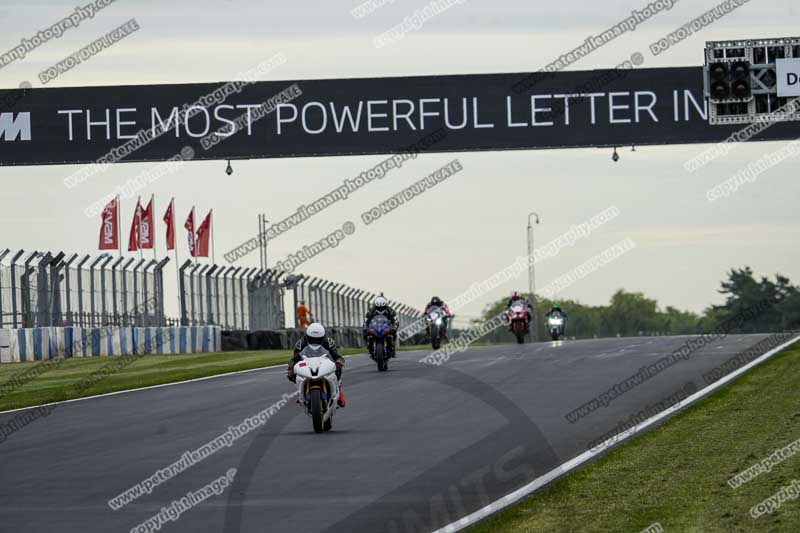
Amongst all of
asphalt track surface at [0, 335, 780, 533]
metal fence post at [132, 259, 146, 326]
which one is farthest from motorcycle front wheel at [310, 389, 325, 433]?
metal fence post at [132, 259, 146, 326]

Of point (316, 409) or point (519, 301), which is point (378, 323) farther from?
point (519, 301)

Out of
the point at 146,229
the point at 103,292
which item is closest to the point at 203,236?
the point at 146,229

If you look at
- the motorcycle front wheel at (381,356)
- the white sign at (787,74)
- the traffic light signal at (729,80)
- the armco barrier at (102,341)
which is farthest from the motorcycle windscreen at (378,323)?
the armco barrier at (102,341)

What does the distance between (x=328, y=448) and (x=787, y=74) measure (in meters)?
16.0

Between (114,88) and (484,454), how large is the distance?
17.1 meters

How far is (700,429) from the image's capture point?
15.0 metres

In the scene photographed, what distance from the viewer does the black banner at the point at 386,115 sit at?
2823 cm

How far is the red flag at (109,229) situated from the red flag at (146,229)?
1.78m

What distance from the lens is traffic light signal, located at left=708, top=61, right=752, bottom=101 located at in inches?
1019

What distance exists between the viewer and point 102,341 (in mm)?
33625

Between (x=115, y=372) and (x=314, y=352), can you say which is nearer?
(x=314, y=352)

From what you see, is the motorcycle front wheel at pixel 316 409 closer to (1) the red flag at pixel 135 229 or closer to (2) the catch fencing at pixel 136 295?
(2) the catch fencing at pixel 136 295

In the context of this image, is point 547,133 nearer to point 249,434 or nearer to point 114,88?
point 114,88


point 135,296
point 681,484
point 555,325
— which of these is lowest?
point 681,484
